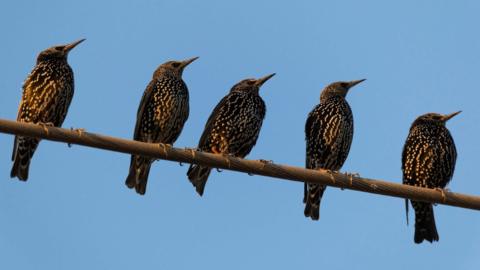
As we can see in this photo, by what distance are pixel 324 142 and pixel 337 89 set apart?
1224 mm

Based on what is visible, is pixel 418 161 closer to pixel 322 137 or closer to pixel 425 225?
pixel 425 225

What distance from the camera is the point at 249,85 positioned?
41.5 ft

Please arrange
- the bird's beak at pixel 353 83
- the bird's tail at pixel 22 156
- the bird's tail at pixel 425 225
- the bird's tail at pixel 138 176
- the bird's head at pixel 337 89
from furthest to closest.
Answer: the bird's beak at pixel 353 83
the bird's head at pixel 337 89
the bird's tail at pixel 138 176
the bird's tail at pixel 425 225
the bird's tail at pixel 22 156

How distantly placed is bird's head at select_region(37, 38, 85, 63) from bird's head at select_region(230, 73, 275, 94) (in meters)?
1.86

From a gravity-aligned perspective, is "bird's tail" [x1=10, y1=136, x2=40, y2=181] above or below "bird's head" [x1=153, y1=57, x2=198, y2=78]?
below

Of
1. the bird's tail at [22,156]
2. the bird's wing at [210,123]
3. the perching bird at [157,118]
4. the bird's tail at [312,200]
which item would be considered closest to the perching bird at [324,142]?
the bird's tail at [312,200]

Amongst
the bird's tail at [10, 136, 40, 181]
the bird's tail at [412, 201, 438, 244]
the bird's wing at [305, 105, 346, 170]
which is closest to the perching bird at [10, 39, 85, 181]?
the bird's tail at [10, 136, 40, 181]

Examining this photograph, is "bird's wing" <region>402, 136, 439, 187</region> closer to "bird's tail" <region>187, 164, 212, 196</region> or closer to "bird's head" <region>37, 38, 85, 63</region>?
"bird's tail" <region>187, 164, 212, 196</region>

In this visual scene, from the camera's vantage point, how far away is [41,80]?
11.6 meters

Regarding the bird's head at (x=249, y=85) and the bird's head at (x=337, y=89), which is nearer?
the bird's head at (x=249, y=85)

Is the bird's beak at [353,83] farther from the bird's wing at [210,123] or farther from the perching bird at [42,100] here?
the perching bird at [42,100]

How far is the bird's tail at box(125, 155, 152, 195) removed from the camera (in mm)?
11750

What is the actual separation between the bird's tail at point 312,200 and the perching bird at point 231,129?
796 mm

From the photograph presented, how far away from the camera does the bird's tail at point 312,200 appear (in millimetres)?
12047
